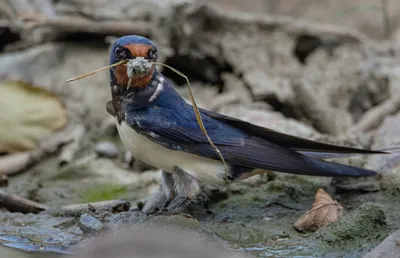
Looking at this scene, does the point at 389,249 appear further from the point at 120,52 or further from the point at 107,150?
the point at 107,150

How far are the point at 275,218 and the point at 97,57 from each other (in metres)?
2.76

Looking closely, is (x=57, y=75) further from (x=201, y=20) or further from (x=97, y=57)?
(x=201, y=20)

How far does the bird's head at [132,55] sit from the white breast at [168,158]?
19 cm

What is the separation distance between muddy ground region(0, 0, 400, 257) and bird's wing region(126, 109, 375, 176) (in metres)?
0.21

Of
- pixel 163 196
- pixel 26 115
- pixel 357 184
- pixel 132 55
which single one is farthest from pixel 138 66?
pixel 26 115

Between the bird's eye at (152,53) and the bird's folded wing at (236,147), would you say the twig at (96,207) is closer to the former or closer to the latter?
the bird's folded wing at (236,147)

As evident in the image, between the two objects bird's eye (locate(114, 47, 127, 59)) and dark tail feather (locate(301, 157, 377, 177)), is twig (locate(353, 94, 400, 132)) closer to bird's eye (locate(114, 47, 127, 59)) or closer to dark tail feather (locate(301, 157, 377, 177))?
dark tail feather (locate(301, 157, 377, 177))

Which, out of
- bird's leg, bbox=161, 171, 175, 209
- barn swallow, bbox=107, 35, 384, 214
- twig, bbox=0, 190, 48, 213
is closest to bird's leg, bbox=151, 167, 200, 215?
barn swallow, bbox=107, 35, 384, 214

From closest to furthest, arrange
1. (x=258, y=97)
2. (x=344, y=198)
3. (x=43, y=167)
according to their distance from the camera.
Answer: (x=344, y=198)
(x=43, y=167)
(x=258, y=97)

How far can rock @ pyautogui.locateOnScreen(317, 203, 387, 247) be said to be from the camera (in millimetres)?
2955

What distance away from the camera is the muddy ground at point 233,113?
3096 millimetres

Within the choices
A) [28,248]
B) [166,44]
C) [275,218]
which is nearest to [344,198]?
[275,218]

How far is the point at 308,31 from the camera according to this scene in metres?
6.11

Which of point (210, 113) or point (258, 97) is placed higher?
point (210, 113)
